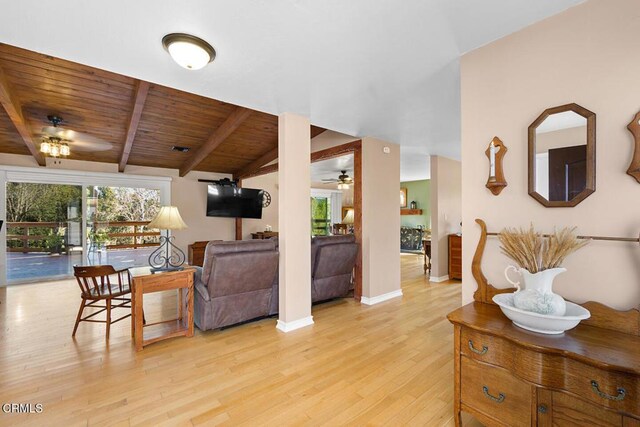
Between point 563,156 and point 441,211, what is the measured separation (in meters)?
4.08

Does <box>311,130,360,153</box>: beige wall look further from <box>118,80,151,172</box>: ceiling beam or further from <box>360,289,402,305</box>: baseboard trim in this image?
<box>118,80,151,172</box>: ceiling beam

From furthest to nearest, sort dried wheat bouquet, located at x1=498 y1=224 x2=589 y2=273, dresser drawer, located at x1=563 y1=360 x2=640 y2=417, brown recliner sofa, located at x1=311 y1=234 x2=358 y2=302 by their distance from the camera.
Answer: brown recliner sofa, located at x1=311 y1=234 x2=358 y2=302 < dried wheat bouquet, located at x1=498 y1=224 x2=589 y2=273 < dresser drawer, located at x1=563 y1=360 x2=640 y2=417

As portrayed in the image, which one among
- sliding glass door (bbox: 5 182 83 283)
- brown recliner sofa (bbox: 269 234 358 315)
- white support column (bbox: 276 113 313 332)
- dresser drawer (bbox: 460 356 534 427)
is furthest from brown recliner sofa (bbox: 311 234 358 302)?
sliding glass door (bbox: 5 182 83 283)

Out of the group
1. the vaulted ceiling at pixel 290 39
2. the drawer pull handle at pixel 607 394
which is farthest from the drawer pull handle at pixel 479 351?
the vaulted ceiling at pixel 290 39

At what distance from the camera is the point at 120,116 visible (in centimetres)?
414

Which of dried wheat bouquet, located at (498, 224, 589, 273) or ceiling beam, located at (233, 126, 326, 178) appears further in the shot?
ceiling beam, located at (233, 126, 326, 178)

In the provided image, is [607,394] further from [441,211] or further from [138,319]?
[441,211]

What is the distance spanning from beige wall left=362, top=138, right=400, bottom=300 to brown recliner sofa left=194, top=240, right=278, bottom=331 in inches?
59.7

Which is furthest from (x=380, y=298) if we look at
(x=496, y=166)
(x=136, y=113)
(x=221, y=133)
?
(x=136, y=113)

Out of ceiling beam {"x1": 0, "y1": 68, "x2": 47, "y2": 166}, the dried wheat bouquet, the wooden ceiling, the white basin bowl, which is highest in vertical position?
the wooden ceiling

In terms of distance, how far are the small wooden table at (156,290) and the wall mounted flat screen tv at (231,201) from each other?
12.5ft

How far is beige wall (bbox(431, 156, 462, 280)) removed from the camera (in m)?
5.38

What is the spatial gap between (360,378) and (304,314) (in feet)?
3.90

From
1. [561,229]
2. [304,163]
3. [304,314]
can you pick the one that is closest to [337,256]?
[304,314]
